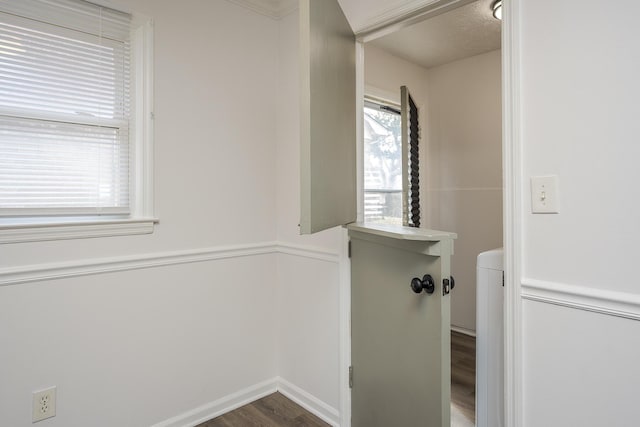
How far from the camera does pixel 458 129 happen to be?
Answer: 3.36 meters

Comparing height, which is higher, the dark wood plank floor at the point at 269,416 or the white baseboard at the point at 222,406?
the white baseboard at the point at 222,406

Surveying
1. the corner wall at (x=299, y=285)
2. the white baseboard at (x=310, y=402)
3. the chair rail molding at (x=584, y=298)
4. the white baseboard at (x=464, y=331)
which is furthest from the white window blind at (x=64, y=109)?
the white baseboard at (x=464, y=331)

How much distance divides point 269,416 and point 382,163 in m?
2.12

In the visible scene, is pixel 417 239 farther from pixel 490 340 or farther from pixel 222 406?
pixel 222 406

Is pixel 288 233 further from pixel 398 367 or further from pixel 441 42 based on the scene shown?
pixel 441 42

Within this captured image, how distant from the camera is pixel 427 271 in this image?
138cm

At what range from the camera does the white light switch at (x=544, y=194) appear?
1193mm

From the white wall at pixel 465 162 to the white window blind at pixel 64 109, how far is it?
105 inches

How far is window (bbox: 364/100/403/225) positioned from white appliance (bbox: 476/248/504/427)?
1.62 metres

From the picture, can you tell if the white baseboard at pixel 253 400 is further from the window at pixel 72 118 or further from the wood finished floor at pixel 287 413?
the window at pixel 72 118

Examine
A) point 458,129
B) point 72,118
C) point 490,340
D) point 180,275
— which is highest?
point 458,129

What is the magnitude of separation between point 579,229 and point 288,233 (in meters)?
1.55

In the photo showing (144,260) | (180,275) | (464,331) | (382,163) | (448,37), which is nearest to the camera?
(144,260)

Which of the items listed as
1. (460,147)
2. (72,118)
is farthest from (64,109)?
(460,147)
